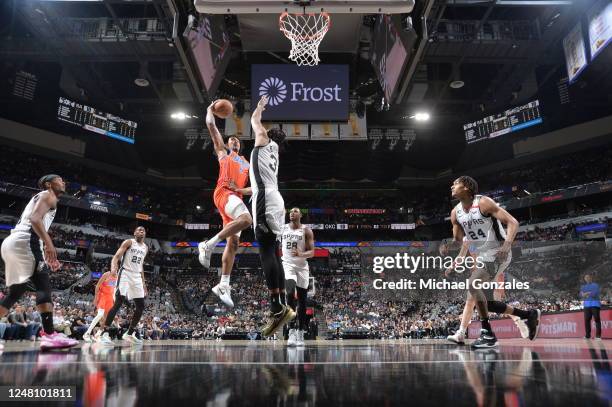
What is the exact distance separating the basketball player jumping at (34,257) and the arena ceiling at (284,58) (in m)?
4.90

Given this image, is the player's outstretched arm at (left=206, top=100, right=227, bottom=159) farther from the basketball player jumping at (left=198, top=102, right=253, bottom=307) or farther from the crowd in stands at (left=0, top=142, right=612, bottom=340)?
the crowd in stands at (left=0, top=142, right=612, bottom=340)

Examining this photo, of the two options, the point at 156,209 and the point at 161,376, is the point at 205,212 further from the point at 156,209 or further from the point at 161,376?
the point at 161,376

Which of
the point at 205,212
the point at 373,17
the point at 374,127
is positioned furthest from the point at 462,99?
the point at 205,212

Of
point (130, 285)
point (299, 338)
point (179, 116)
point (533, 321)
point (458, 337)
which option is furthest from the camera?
point (179, 116)

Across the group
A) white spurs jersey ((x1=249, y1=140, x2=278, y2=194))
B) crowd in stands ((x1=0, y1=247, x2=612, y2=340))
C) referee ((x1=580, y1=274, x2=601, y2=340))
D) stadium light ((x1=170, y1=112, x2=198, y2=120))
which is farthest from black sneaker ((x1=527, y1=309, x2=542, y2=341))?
stadium light ((x1=170, y1=112, x2=198, y2=120))

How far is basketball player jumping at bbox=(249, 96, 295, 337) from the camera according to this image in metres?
4.22

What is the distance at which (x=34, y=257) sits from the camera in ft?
15.0

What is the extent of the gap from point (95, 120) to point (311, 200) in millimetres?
19159

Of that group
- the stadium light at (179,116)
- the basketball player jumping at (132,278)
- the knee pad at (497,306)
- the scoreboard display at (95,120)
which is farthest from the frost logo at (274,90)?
the scoreboard display at (95,120)

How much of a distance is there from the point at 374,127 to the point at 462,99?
4.67 meters

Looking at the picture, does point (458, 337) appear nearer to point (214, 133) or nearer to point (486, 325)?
point (486, 325)

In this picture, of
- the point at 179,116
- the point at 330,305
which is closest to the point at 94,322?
the point at 179,116

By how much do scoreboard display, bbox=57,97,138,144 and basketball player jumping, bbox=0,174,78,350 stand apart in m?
15.2

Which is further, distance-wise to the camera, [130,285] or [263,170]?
[130,285]
